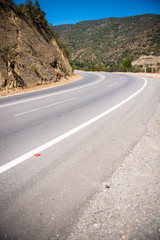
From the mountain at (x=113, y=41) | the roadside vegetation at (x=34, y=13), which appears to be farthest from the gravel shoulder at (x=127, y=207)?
the mountain at (x=113, y=41)

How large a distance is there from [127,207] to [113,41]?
101732 mm

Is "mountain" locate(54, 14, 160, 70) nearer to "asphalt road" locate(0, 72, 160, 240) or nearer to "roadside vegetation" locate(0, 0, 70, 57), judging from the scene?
"roadside vegetation" locate(0, 0, 70, 57)

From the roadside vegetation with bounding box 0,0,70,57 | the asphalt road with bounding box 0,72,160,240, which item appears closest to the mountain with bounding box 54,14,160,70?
the roadside vegetation with bounding box 0,0,70,57

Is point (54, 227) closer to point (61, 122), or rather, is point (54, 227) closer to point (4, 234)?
point (4, 234)

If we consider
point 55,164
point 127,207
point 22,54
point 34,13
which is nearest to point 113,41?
point 34,13

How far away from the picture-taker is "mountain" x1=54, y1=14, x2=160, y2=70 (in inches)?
2450

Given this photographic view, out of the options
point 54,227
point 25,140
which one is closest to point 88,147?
point 25,140

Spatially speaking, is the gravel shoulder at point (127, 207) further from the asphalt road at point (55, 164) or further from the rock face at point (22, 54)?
the rock face at point (22, 54)

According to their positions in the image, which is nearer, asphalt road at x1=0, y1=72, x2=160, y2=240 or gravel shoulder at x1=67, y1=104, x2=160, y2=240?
gravel shoulder at x1=67, y1=104, x2=160, y2=240

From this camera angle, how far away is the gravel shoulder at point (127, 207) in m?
2.01

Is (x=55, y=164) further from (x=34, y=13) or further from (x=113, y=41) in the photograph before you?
(x=113, y=41)

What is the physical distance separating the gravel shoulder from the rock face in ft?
47.9

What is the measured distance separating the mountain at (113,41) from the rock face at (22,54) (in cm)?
3122

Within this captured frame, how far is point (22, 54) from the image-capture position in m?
17.4
